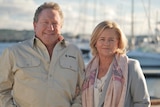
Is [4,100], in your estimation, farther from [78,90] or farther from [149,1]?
[149,1]

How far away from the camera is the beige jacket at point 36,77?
3197 mm

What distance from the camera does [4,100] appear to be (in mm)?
3252

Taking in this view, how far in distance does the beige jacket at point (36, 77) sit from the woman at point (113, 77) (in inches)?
7.0

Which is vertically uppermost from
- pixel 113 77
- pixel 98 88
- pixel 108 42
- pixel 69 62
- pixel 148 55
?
pixel 108 42

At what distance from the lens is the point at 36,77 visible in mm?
3197

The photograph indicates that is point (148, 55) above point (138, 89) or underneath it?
underneath

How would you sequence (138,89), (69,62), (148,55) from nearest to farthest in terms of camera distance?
(138,89) < (69,62) < (148,55)

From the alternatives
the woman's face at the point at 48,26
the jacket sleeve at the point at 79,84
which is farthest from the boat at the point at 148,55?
the woman's face at the point at 48,26

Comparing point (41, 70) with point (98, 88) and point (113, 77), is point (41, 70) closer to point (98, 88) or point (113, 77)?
point (98, 88)

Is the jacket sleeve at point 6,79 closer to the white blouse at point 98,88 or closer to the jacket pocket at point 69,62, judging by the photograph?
the jacket pocket at point 69,62

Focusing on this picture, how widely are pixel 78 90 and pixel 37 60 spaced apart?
1.58ft

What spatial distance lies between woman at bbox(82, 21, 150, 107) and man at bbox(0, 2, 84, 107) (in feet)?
0.59

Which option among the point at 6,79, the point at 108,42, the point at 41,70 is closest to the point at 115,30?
the point at 108,42

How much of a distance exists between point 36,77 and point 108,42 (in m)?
0.68
